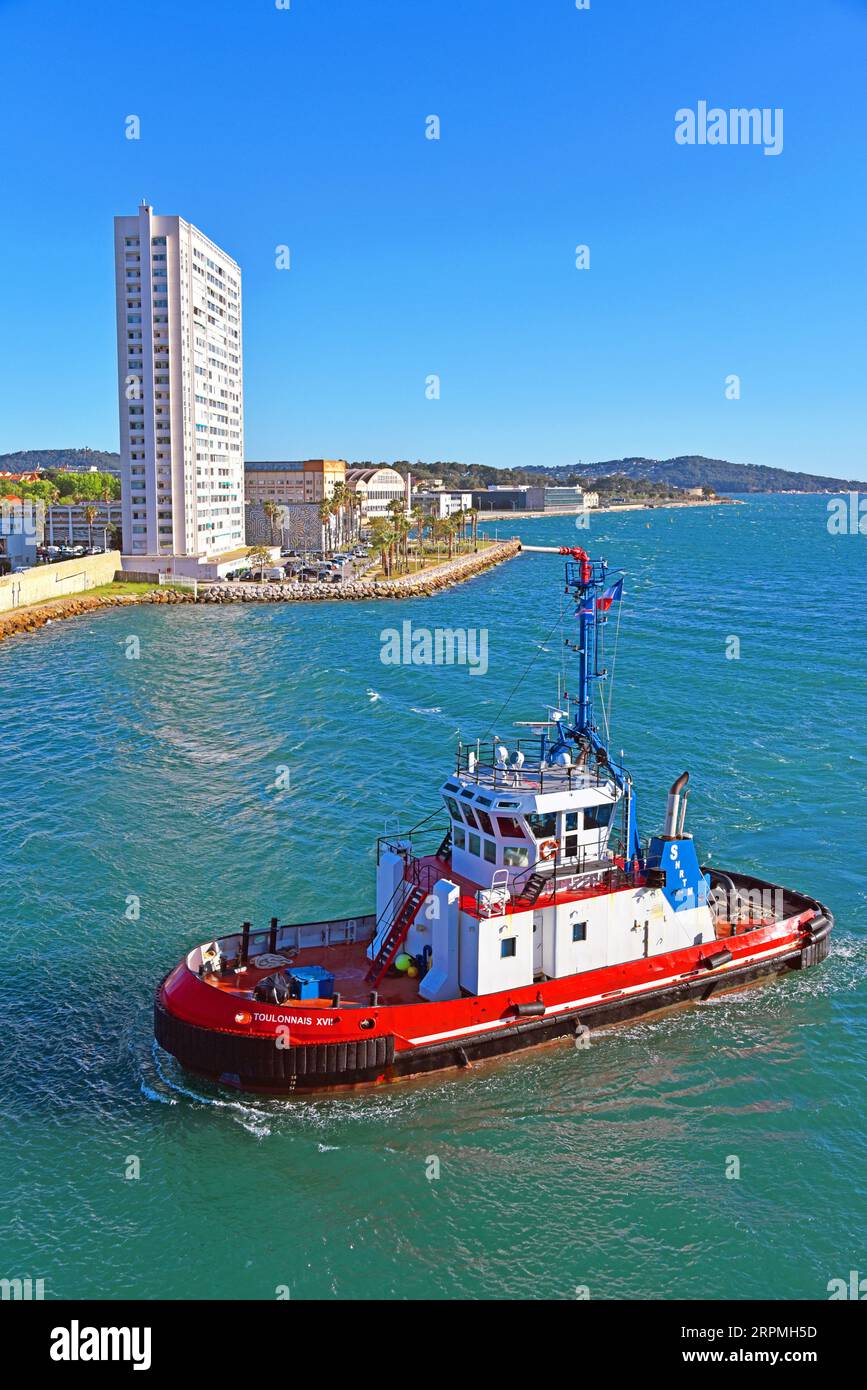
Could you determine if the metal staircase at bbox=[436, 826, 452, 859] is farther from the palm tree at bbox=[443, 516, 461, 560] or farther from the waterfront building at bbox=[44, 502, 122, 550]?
the palm tree at bbox=[443, 516, 461, 560]

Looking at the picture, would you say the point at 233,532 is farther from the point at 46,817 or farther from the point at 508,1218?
the point at 508,1218

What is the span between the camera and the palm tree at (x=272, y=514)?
114075 mm

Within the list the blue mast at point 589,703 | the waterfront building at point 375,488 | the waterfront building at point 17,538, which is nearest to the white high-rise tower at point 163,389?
the waterfront building at point 17,538

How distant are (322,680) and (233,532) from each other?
6496 cm

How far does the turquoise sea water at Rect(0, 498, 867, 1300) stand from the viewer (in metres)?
15.6

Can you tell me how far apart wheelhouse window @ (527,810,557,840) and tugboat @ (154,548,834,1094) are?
0.03m

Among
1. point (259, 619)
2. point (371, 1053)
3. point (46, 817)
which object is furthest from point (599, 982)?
point (259, 619)

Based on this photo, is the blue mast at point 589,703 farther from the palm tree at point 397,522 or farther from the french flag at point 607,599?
the palm tree at point 397,522

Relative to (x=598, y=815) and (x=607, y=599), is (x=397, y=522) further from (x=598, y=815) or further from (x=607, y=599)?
(x=598, y=815)

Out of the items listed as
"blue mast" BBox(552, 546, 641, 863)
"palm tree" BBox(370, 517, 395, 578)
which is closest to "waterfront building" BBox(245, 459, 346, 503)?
"palm tree" BBox(370, 517, 395, 578)

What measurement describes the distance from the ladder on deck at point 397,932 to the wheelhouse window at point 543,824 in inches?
90.0

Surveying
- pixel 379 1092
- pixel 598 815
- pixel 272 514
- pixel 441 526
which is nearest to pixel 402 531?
pixel 272 514

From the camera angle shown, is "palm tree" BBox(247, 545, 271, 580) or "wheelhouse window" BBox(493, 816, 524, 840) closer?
"wheelhouse window" BBox(493, 816, 524, 840)

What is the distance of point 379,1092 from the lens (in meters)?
19.2
